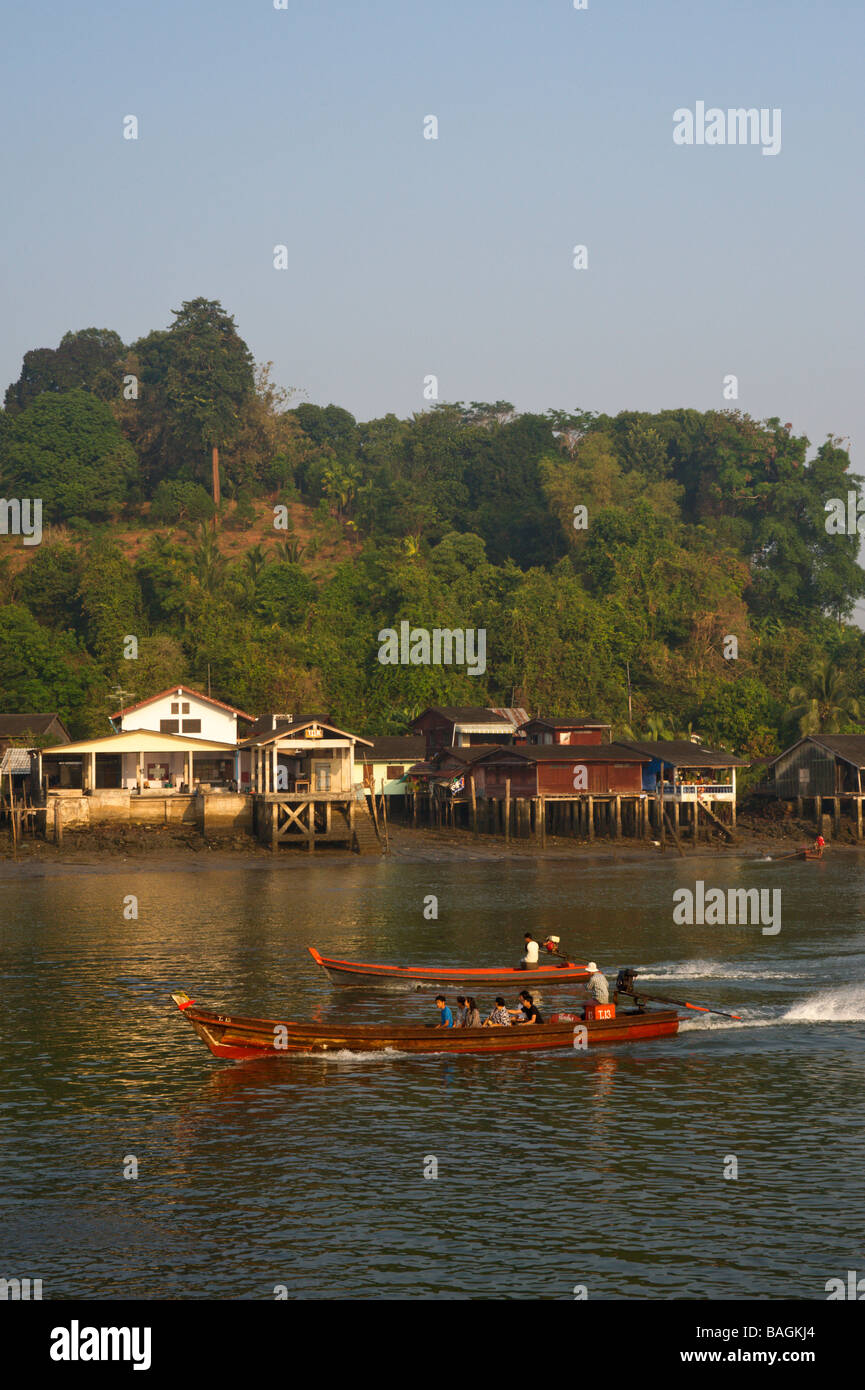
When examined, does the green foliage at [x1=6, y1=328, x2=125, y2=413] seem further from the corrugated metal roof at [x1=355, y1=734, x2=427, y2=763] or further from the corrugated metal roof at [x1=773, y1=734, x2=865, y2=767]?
the corrugated metal roof at [x1=773, y1=734, x2=865, y2=767]

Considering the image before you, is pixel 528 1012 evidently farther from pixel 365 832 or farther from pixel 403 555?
pixel 403 555

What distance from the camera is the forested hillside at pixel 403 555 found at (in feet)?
343

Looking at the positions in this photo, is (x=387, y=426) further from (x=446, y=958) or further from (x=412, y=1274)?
(x=412, y=1274)

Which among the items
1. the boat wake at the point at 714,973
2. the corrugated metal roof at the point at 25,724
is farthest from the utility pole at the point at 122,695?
the boat wake at the point at 714,973

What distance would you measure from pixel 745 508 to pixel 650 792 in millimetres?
61157

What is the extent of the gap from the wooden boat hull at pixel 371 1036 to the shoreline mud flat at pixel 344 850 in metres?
39.8

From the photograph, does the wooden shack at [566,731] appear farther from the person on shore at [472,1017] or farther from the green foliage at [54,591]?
the person on shore at [472,1017]

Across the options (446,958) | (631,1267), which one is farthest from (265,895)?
(631,1267)

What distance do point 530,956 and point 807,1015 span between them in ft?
25.1

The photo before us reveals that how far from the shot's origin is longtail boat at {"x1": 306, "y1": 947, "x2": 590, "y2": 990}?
36.6m

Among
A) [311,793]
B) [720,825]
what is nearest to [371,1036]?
[311,793]

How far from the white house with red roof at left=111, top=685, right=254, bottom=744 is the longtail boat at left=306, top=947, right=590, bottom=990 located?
48241 millimetres

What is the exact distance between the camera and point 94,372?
508 ft

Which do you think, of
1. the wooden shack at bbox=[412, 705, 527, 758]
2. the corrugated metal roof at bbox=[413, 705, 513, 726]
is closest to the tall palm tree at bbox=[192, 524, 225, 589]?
the wooden shack at bbox=[412, 705, 527, 758]
